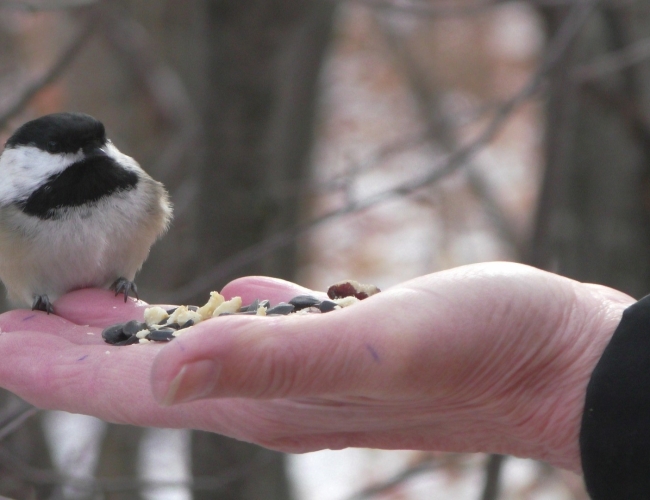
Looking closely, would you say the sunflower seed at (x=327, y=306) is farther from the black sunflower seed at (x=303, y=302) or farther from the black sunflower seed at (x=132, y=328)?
the black sunflower seed at (x=132, y=328)

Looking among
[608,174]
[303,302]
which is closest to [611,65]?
[608,174]

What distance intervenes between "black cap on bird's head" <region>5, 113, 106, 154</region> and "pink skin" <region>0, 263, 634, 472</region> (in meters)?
0.48

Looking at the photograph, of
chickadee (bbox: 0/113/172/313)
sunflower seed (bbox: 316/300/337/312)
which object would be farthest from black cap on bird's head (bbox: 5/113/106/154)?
sunflower seed (bbox: 316/300/337/312)

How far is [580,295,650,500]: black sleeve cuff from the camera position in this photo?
1.11m

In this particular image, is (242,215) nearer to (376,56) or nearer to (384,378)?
(384,378)

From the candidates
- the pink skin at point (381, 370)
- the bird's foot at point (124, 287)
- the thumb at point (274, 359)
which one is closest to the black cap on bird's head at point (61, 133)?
the bird's foot at point (124, 287)

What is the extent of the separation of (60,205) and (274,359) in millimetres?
948

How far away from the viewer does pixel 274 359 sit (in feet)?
3.26

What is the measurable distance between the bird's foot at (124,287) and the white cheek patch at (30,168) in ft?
0.99

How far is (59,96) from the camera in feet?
11.0

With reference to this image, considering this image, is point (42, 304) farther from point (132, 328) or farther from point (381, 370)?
point (381, 370)

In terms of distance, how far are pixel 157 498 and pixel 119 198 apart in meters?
1.64

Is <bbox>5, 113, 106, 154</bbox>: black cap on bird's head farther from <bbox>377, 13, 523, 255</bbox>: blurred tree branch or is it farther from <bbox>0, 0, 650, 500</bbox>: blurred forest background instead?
<bbox>377, 13, 523, 255</bbox>: blurred tree branch

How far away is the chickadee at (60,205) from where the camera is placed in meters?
1.76
